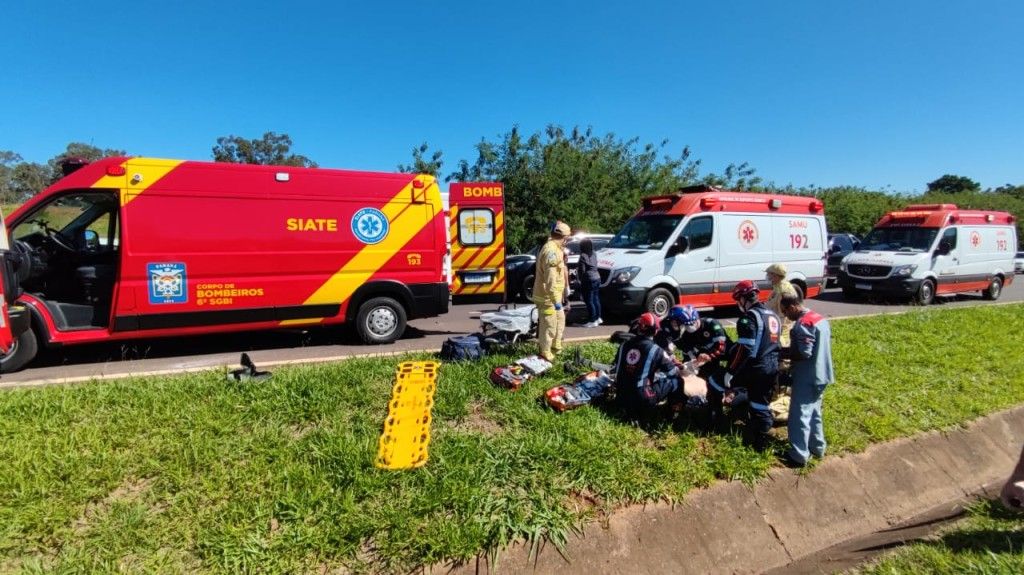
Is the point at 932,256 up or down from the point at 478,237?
down

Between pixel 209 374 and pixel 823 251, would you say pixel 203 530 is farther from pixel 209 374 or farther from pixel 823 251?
pixel 823 251

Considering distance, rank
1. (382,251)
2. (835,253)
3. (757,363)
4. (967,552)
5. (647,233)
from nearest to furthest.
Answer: (967,552)
(757,363)
(382,251)
(647,233)
(835,253)

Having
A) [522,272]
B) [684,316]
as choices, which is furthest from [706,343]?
[522,272]

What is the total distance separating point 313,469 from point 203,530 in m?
0.72

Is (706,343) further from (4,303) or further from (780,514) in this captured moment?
A: (4,303)

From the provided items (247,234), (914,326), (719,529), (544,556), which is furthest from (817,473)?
(247,234)

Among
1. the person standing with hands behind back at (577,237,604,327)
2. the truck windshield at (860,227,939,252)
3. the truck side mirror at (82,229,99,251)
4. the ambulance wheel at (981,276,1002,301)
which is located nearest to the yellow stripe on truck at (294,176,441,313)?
the truck side mirror at (82,229,99,251)

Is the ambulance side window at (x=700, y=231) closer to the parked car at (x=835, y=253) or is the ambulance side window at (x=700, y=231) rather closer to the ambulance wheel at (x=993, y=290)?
the parked car at (x=835, y=253)

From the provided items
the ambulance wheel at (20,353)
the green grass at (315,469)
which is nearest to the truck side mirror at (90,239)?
the ambulance wheel at (20,353)

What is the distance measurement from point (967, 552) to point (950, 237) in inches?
525

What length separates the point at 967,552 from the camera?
336 centimetres

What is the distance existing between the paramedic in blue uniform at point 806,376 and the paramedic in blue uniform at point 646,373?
89 centimetres

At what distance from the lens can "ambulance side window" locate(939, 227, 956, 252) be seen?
13304 mm

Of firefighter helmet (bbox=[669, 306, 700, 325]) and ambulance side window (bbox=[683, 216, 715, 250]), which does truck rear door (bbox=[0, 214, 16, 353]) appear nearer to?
firefighter helmet (bbox=[669, 306, 700, 325])
